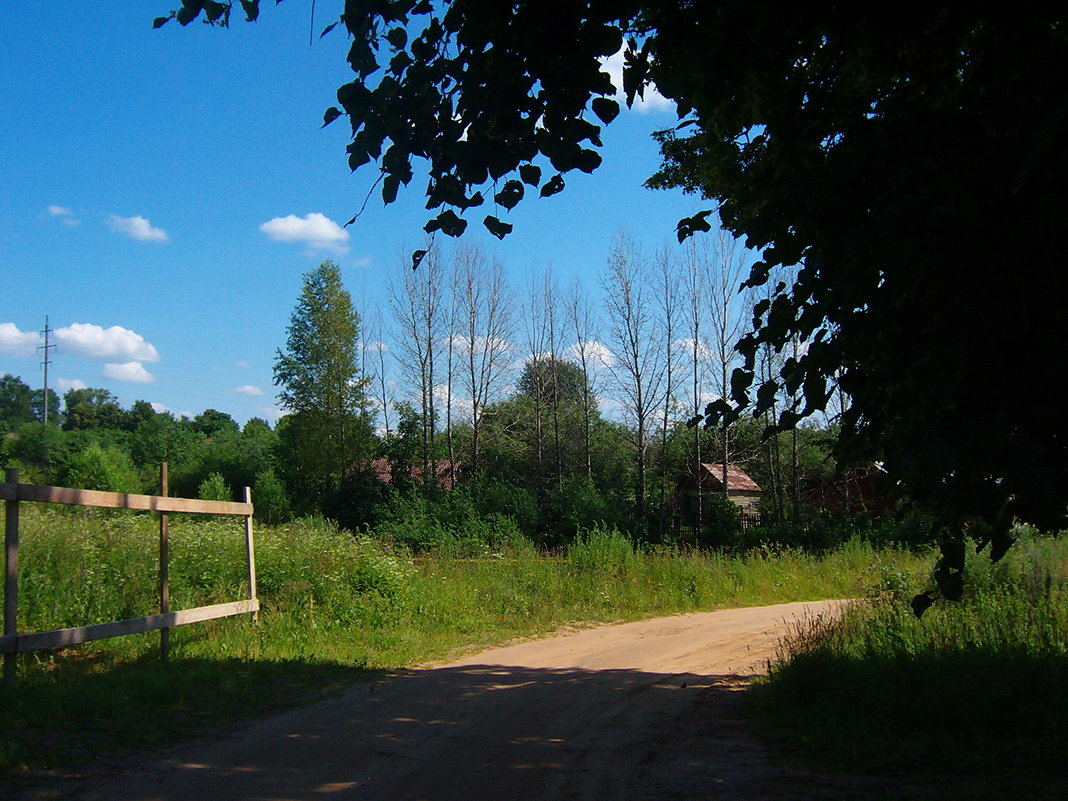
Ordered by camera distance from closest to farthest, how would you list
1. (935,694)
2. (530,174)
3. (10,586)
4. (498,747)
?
1. (530,174)
2. (498,747)
3. (935,694)
4. (10,586)

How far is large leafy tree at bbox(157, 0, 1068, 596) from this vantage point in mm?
3842

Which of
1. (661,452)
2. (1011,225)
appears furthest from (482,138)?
(661,452)

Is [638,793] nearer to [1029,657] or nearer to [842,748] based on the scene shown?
[842,748]

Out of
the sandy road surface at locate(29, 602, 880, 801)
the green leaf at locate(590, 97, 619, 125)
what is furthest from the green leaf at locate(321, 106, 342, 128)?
the sandy road surface at locate(29, 602, 880, 801)

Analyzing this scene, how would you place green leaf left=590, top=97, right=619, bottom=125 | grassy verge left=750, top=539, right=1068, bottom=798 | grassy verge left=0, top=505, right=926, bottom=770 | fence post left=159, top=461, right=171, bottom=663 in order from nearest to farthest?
green leaf left=590, top=97, right=619, bottom=125 → grassy verge left=750, top=539, right=1068, bottom=798 → grassy verge left=0, top=505, right=926, bottom=770 → fence post left=159, top=461, right=171, bottom=663

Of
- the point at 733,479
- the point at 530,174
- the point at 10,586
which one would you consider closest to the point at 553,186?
the point at 530,174

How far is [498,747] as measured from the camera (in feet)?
20.8

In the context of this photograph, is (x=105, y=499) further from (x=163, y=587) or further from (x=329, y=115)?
(x=329, y=115)

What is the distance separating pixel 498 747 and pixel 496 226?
12.8ft

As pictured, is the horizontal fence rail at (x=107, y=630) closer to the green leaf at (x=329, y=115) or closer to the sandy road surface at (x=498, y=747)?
the sandy road surface at (x=498, y=747)

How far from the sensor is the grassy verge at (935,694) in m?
5.63

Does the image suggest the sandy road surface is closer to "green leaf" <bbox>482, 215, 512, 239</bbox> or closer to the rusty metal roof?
"green leaf" <bbox>482, 215, 512, 239</bbox>

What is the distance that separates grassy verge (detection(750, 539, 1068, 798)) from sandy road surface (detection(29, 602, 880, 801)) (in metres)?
0.56

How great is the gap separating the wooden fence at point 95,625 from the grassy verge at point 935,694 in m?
6.29
